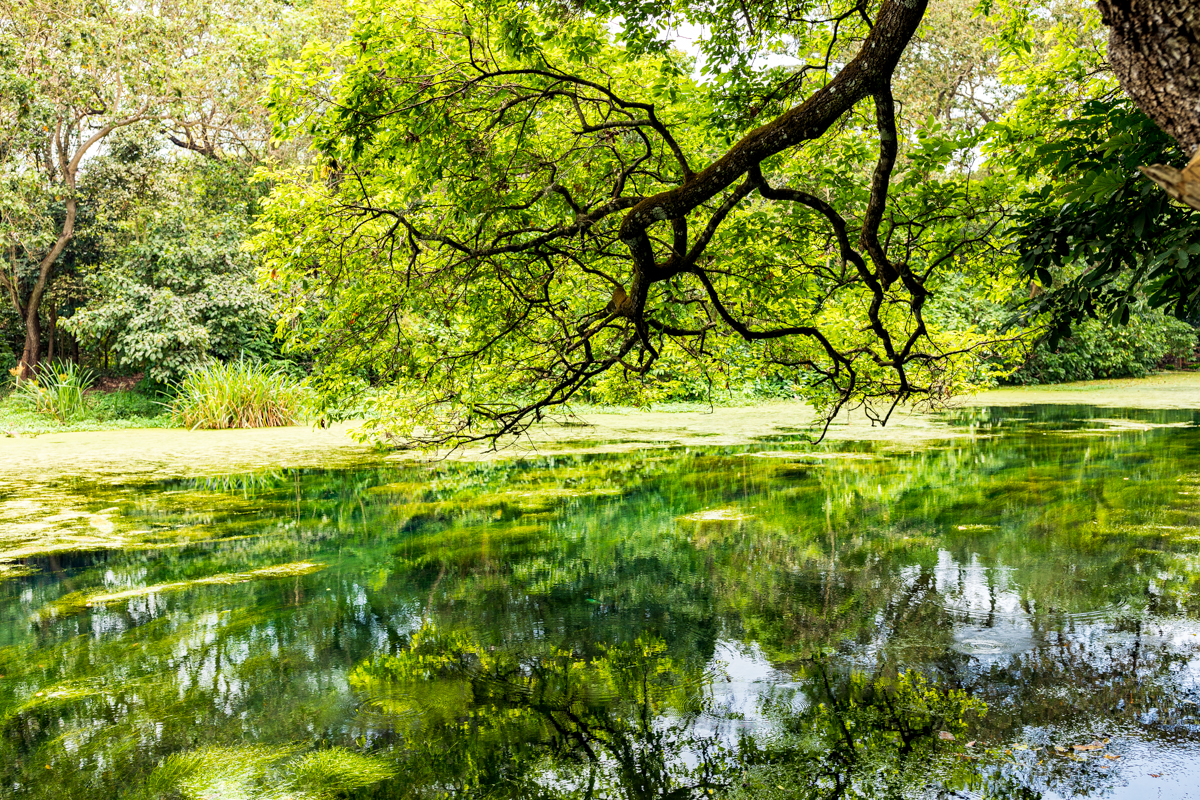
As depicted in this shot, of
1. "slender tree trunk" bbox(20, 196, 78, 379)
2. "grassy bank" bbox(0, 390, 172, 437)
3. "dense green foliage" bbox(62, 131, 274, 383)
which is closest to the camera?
"grassy bank" bbox(0, 390, 172, 437)

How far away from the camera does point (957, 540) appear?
5.14m

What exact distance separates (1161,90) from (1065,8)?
17196 millimetres

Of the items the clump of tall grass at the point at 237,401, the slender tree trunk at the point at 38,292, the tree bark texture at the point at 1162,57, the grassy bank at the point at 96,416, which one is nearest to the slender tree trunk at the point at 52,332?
the slender tree trunk at the point at 38,292

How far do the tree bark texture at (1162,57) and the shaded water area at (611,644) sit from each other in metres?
1.74

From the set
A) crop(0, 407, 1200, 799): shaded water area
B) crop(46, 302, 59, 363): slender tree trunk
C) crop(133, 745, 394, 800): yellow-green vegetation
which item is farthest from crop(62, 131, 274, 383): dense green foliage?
crop(133, 745, 394, 800): yellow-green vegetation

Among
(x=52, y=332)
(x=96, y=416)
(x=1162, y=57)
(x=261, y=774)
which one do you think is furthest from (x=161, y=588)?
(x=52, y=332)

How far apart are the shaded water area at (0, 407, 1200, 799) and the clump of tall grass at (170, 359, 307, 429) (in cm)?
566

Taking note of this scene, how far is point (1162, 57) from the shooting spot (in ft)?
5.03

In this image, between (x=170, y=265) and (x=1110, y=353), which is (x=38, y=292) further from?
(x=1110, y=353)

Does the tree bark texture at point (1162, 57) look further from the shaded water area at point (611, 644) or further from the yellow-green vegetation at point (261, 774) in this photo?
the yellow-green vegetation at point (261, 774)

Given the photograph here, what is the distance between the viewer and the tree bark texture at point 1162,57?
4.91 feet

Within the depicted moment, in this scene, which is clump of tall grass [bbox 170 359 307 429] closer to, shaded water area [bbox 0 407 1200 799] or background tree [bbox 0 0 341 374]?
background tree [bbox 0 0 341 374]

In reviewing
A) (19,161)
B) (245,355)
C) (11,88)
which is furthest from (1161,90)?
(19,161)

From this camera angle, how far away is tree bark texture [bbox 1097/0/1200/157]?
4.91 feet
